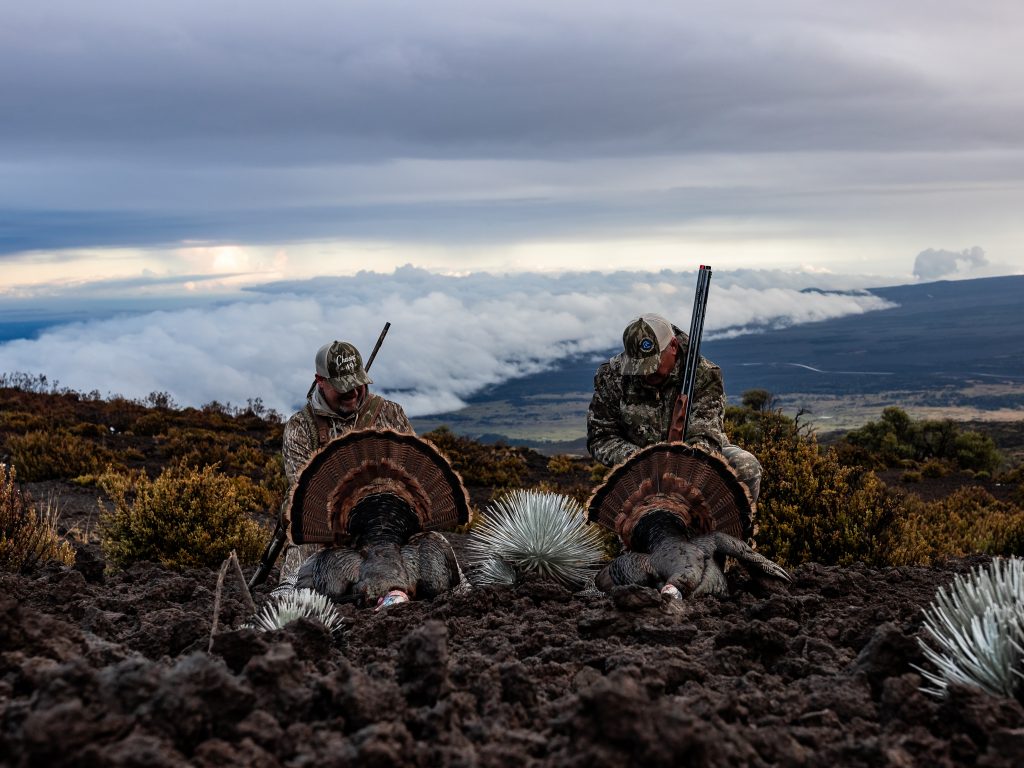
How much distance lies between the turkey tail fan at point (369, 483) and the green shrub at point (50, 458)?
38.0 feet

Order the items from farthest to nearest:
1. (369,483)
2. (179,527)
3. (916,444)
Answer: (916,444) < (179,527) < (369,483)

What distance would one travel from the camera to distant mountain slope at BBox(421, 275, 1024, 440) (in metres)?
102

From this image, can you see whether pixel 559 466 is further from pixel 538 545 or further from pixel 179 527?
pixel 538 545

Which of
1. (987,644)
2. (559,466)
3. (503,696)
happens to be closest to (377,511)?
(503,696)

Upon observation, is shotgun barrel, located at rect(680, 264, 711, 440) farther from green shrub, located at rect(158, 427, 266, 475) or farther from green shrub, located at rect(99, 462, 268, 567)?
green shrub, located at rect(158, 427, 266, 475)

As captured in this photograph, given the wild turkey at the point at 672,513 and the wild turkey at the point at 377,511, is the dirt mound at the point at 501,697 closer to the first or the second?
the wild turkey at the point at 672,513

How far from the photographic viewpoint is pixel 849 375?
134 metres

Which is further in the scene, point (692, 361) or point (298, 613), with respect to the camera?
point (692, 361)

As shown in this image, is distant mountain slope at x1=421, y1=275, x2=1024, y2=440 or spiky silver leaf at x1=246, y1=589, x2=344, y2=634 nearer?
spiky silver leaf at x1=246, y1=589, x2=344, y2=634

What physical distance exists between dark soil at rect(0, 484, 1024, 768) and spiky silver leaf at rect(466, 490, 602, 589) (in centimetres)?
137

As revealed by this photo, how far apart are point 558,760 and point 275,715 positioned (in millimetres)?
912

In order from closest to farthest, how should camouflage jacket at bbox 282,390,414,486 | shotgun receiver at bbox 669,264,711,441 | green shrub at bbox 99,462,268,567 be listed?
shotgun receiver at bbox 669,264,711,441, camouflage jacket at bbox 282,390,414,486, green shrub at bbox 99,462,268,567

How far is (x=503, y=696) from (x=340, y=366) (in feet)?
12.7

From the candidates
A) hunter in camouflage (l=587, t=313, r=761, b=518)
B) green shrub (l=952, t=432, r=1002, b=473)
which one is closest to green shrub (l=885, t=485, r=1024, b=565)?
hunter in camouflage (l=587, t=313, r=761, b=518)
